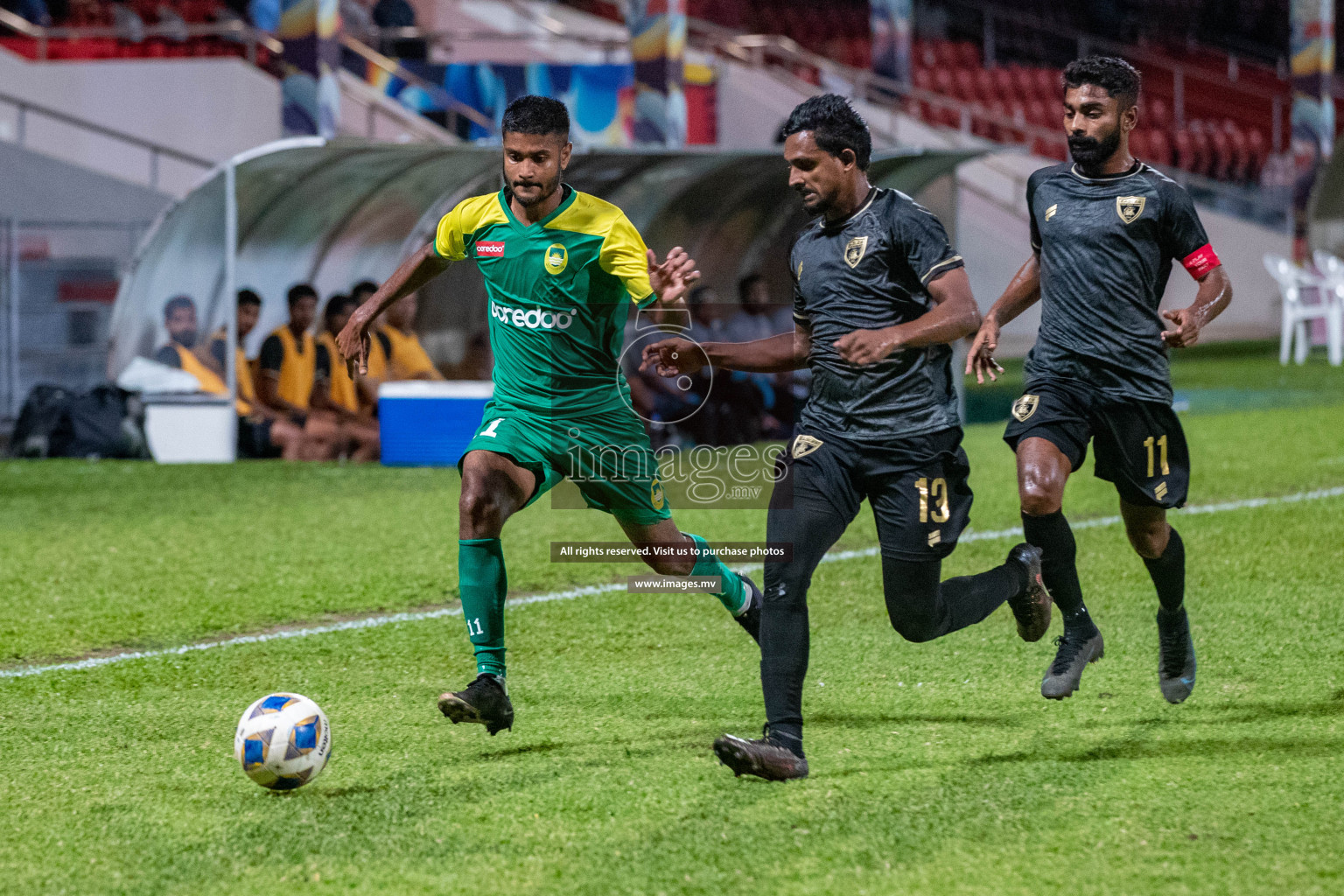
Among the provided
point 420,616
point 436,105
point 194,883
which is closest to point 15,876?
point 194,883

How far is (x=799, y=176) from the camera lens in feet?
14.4

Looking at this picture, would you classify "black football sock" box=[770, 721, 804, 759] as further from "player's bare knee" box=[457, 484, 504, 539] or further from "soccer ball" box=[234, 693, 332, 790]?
"soccer ball" box=[234, 693, 332, 790]

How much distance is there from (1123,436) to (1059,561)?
45 cm

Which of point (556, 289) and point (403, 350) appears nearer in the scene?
point (556, 289)

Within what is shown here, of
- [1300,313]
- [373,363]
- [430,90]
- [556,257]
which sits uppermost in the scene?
[430,90]

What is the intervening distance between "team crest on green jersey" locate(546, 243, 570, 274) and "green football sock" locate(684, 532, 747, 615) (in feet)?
3.17

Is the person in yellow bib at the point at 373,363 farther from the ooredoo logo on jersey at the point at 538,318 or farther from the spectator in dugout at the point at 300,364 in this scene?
the ooredoo logo on jersey at the point at 538,318

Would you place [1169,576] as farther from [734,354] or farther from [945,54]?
[945,54]

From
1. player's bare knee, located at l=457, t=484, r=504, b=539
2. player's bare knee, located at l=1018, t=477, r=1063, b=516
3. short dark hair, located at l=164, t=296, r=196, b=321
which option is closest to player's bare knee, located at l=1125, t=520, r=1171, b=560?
player's bare knee, located at l=1018, t=477, r=1063, b=516

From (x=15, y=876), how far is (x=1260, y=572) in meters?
5.70

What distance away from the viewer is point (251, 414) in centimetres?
1332

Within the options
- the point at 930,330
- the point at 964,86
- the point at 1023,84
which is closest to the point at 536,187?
the point at 930,330

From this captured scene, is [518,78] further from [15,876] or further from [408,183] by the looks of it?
[15,876]

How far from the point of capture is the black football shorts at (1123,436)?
515cm
